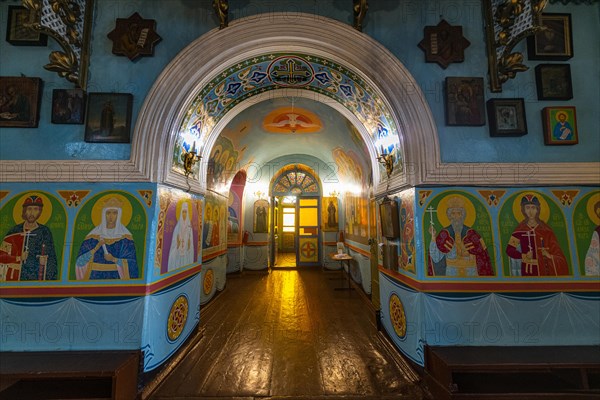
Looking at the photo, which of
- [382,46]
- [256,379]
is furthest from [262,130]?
[256,379]

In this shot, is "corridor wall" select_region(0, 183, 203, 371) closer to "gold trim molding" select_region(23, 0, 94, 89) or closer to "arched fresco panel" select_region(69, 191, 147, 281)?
"arched fresco panel" select_region(69, 191, 147, 281)

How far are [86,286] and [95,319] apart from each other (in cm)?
38

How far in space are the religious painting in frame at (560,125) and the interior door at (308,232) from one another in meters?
7.87

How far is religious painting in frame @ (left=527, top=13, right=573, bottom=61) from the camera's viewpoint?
2982mm

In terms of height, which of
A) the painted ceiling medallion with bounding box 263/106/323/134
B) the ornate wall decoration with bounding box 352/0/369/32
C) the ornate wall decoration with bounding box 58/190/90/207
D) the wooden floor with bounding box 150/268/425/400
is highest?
the painted ceiling medallion with bounding box 263/106/323/134

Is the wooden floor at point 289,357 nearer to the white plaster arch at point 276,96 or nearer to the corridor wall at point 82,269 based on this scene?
the corridor wall at point 82,269

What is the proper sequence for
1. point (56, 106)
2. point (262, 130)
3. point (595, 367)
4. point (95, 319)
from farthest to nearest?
point (262, 130), point (56, 106), point (95, 319), point (595, 367)

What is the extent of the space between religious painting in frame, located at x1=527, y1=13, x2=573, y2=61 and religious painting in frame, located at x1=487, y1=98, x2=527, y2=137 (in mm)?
691

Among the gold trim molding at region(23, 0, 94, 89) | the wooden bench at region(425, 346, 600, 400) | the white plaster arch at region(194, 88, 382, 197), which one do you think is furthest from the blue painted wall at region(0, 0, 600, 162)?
the wooden bench at region(425, 346, 600, 400)

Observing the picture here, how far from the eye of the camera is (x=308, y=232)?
33.6 ft

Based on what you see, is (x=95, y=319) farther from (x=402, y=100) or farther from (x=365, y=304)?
(x=365, y=304)

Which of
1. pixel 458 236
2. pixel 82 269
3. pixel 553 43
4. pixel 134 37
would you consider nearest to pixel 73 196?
pixel 82 269

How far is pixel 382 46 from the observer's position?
118 inches

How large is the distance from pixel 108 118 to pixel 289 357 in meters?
3.81
